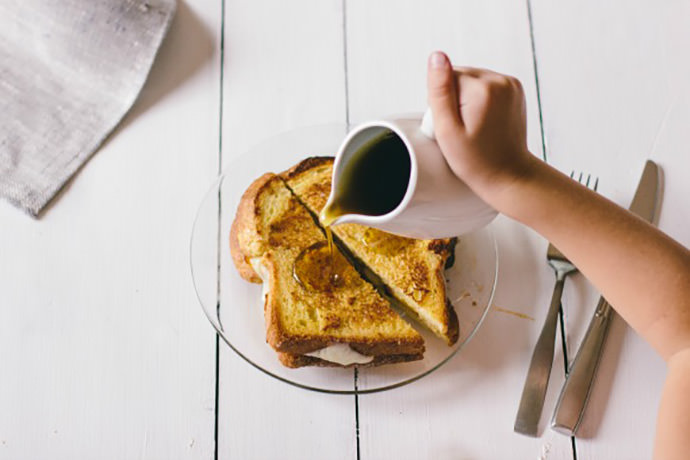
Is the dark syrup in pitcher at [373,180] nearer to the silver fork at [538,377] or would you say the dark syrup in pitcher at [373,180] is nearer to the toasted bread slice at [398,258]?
the toasted bread slice at [398,258]

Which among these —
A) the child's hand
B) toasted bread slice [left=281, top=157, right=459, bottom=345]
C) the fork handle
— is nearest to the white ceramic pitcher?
the child's hand

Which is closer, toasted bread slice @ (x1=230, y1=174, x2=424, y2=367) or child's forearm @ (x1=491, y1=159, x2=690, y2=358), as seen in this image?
child's forearm @ (x1=491, y1=159, x2=690, y2=358)

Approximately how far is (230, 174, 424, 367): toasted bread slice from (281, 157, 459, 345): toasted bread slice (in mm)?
36

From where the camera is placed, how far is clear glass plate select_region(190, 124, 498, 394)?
138cm

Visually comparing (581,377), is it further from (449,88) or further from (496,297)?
(449,88)

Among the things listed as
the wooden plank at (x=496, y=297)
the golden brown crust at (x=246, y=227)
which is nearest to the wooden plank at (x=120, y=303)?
the golden brown crust at (x=246, y=227)

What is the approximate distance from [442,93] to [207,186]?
0.80 m

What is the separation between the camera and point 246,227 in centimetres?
145

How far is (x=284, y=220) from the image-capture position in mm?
1477

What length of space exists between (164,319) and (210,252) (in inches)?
6.8

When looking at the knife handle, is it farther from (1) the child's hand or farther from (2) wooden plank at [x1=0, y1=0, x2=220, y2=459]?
(2) wooden plank at [x1=0, y1=0, x2=220, y2=459]

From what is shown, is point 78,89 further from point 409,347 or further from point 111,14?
point 409,347

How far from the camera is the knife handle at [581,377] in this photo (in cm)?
139

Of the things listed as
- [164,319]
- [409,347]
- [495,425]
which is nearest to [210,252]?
[164,319]
